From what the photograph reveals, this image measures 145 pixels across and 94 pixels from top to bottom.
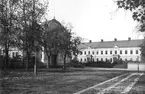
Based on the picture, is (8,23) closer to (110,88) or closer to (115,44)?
(110,88)

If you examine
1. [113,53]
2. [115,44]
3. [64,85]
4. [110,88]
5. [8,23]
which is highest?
[115,44]

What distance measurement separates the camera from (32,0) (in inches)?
987

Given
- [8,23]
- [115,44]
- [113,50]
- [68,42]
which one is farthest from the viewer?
[115,44]

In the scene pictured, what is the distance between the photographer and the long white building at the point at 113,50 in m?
99.6

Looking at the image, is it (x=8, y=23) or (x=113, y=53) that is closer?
(x=8, y=23)

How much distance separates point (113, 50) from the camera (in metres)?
105

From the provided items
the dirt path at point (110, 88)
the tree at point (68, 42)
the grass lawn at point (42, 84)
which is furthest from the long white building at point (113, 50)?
the dirt path at point (110, 88)

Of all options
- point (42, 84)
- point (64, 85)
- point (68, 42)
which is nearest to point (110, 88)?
point (64, 85)

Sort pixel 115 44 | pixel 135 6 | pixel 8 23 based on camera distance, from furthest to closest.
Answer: pixel 115 44
pixel 8 23
pixel 135 6

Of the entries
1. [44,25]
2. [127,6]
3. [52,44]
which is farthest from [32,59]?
[127,6]

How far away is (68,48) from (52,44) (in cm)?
402

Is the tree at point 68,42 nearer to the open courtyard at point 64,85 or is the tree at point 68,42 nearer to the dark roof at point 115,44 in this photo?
the open courtyard at point 64,85

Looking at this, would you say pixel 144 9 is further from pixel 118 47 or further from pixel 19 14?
pixel 118 47

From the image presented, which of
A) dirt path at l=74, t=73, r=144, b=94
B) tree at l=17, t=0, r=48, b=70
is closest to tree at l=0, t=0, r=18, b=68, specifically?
tree at l=17, t=0, r=48, b=70
